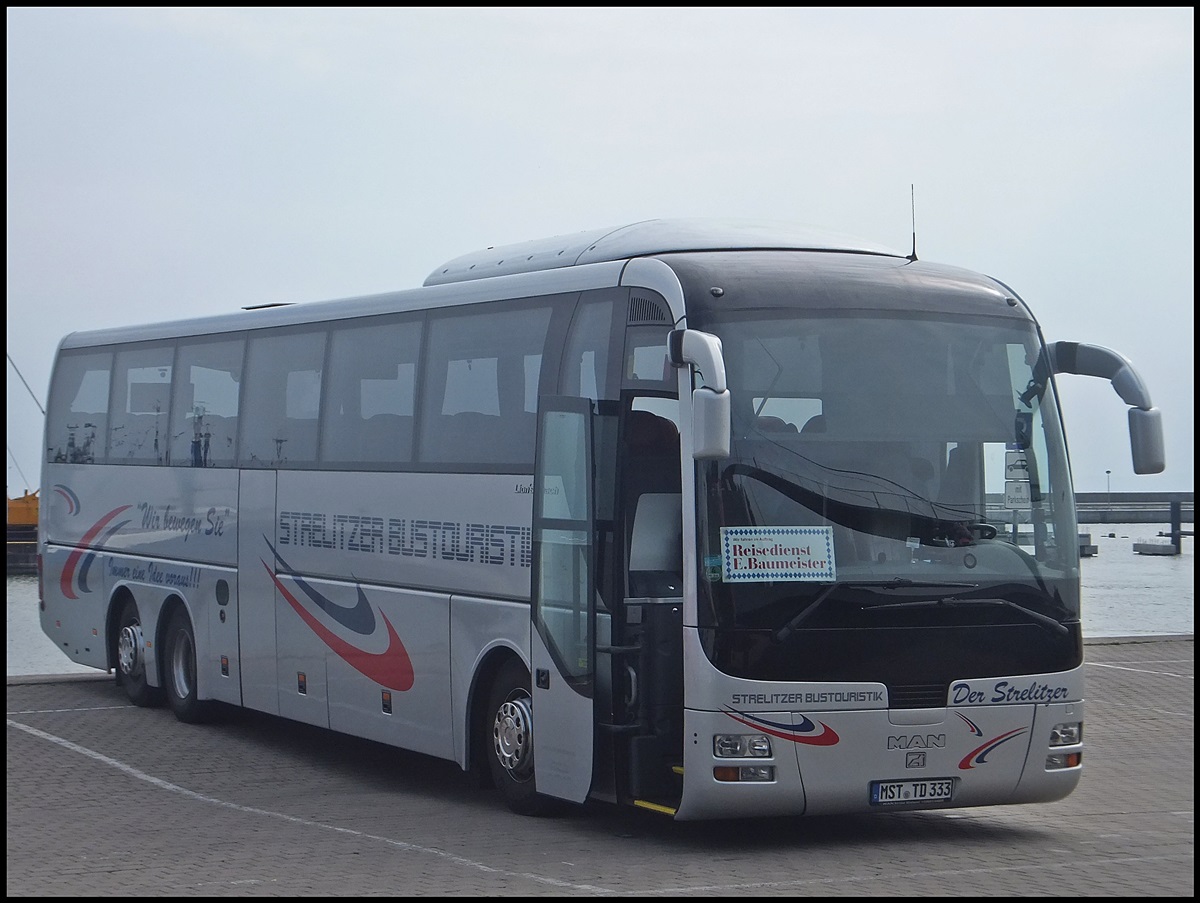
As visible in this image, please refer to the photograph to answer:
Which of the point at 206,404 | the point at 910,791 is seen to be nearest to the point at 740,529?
the point at 910,791

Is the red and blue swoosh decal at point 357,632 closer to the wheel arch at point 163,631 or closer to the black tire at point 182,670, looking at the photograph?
the black tire at point 182,670

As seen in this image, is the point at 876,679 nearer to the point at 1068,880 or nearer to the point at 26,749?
the point at 1068,880

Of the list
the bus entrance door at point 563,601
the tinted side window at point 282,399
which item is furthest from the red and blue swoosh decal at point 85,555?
the bus entrance door at point 563,601

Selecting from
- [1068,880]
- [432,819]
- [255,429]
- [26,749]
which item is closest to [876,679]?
[1068,880]

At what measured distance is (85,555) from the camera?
1833 cm

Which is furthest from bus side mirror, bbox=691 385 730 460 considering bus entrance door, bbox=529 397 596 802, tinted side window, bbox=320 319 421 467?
tinted side window, bbox=320 319 421 467

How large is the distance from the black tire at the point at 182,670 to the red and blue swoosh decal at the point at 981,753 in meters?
8.53

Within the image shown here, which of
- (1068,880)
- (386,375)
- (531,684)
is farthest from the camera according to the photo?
(386,375)

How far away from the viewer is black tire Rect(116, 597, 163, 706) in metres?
17.3

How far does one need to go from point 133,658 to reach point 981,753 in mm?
10194

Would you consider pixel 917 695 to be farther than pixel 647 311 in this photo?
No

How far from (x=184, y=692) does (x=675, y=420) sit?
8.20 metres

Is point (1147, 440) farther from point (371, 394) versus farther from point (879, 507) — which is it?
point (371, 394)

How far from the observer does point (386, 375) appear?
12914mm
